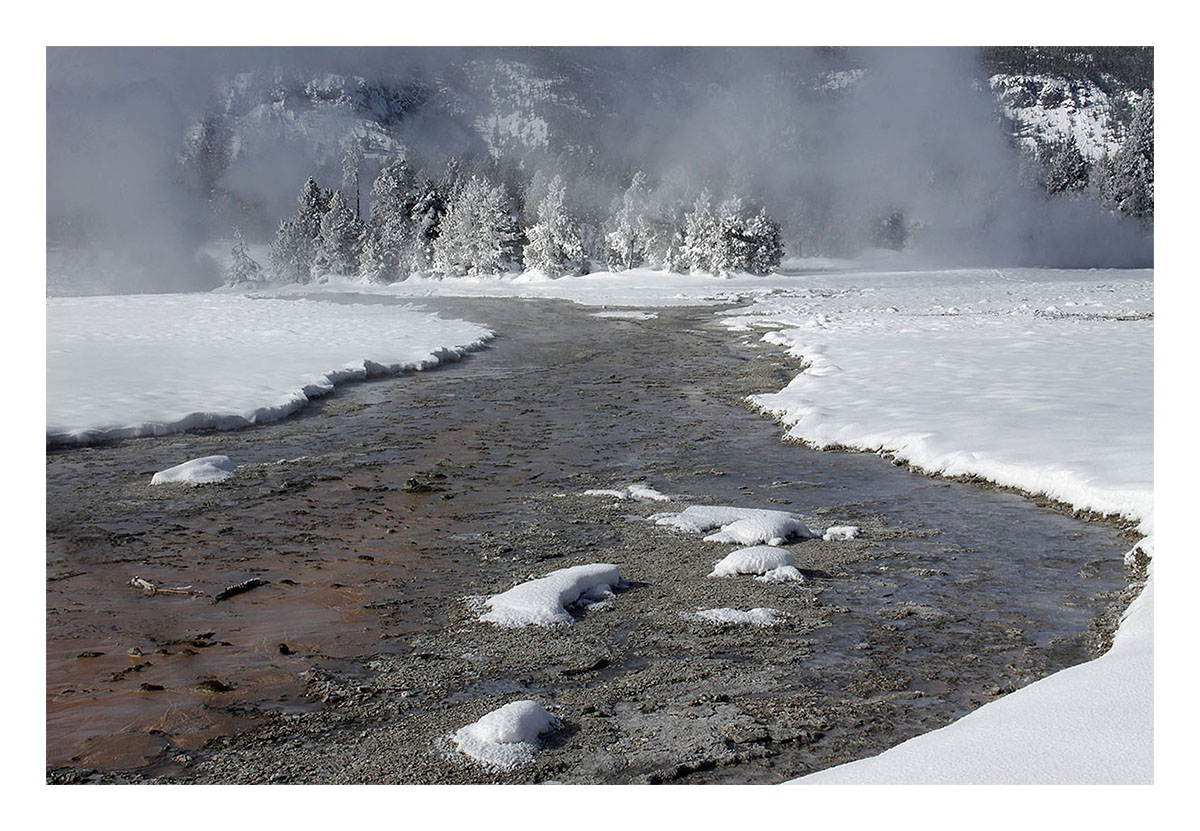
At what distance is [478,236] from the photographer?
68125mm

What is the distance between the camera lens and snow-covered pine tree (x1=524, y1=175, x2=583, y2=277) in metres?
63.1

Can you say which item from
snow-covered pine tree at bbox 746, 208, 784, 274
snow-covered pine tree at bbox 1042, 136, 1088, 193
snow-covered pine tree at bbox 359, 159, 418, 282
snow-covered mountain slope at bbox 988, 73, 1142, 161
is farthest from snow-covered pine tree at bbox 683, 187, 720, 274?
snow-covered pine tree at bbox 359, 159, 418, 282

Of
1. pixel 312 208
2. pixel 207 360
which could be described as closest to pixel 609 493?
pixel 207 360

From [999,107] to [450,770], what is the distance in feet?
123

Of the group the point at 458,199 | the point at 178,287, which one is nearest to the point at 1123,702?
the point at 458,199

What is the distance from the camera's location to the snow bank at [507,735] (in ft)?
12.6

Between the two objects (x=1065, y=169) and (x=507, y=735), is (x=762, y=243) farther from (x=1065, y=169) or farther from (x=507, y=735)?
(x=507, y=735)

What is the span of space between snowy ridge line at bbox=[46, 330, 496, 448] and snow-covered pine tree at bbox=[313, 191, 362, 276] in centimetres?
6198

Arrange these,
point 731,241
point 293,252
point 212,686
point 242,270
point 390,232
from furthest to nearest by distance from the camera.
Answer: point 242,270, point 293,252, point 390,232, point 731,241, point 212,686

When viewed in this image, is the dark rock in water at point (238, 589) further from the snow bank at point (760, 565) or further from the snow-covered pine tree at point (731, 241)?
the snow-covered pine tree at point (731, 241)

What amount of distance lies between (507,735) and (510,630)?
137 cm

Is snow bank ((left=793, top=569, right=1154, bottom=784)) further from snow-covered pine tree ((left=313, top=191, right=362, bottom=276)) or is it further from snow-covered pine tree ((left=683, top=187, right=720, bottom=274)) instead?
snow-covered pine tree ((left=313, top=191, right=362, bottom=276))

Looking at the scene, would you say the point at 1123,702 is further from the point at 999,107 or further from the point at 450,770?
the point at 999,107
